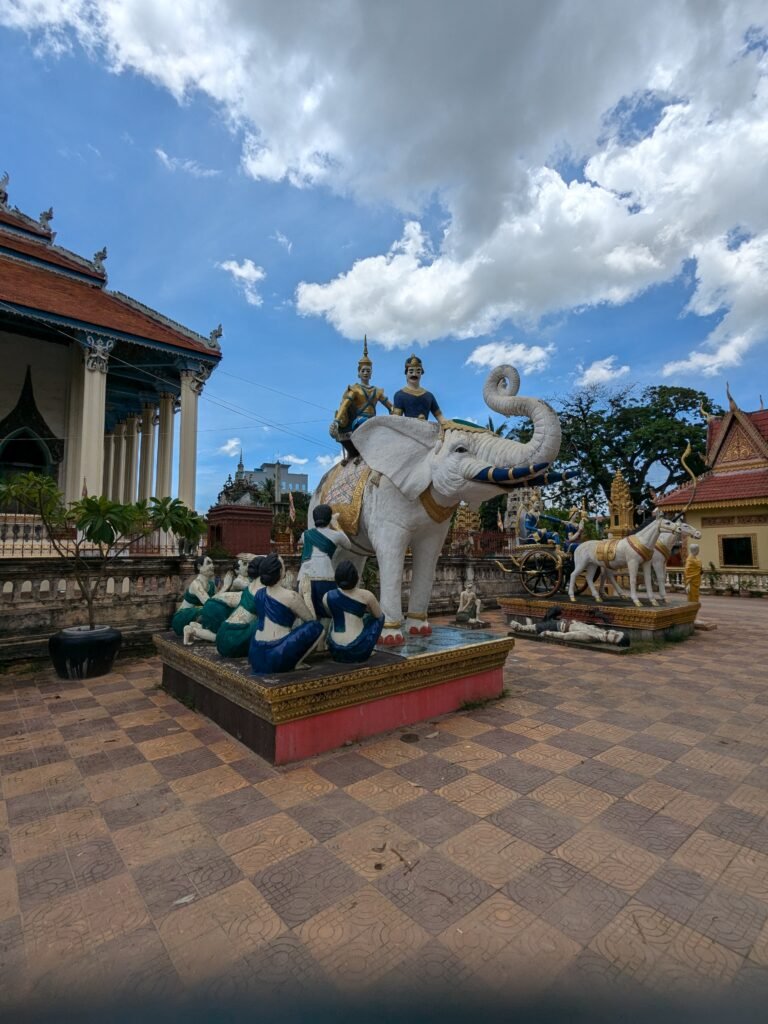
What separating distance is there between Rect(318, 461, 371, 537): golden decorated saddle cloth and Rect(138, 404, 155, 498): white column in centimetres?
1320

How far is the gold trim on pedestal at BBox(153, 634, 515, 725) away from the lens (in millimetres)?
3340

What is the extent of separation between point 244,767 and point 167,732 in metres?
1.05

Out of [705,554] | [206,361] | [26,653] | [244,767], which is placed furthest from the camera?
[705,554]

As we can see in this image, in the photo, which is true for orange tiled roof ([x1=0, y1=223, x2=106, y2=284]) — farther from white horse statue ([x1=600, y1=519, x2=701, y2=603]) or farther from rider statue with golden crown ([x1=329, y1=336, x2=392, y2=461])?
white horse statue ([x1=600, y1=519, x2=701, y2=603])

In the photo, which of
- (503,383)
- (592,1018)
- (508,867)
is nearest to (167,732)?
(508,867)

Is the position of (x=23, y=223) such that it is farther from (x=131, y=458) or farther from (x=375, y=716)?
(x=375, y=716)

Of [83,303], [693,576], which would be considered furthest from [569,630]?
[83,303]

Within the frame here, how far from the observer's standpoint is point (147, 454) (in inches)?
670

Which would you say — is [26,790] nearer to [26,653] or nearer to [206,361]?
[26,653]

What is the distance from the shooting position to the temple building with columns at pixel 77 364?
1250 centimetres

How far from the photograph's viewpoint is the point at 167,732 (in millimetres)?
3984

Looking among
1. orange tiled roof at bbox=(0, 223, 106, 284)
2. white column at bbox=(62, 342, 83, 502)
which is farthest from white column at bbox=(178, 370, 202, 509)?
orange tiled roof at bbox=(0, 223, 106, 284)

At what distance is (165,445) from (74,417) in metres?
2.55

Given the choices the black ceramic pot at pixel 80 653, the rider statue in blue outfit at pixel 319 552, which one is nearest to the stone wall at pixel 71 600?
the black ceramic pot at pixel 80 653
